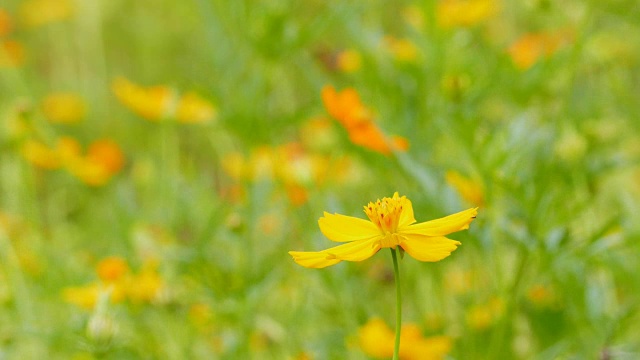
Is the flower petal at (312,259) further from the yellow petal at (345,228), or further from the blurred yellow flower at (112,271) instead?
the blurred yellow flower at (112,271)

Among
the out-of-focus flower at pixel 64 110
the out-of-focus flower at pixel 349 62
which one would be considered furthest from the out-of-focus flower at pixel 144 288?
the out-of-focus flower at pixel 64 110

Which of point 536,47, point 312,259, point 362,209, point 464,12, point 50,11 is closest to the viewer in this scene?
point 312,259

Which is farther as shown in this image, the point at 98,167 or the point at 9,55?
the point at 9,55

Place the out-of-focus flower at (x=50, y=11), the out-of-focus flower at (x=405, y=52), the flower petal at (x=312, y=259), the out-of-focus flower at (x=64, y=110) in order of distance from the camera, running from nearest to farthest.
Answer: the flower petal at (x=312, y=259), the out-of-focus flower at (x=405, y=52), the out-of-focus flower at (x=64, y=110), the out-of-focus flower at (x=50, y=11)

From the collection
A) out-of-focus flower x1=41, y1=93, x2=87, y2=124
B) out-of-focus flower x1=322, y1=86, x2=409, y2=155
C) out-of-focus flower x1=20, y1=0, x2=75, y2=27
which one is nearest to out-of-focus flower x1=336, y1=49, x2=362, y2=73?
out-of-focus flower x1=322, y1=86, x2=409, y2=155

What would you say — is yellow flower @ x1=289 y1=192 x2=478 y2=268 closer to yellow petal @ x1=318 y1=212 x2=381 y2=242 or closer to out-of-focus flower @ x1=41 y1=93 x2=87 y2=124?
yellow petal @ x1=318 y1=212 x2=381 y2=242

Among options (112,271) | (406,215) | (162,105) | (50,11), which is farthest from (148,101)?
(50,11)

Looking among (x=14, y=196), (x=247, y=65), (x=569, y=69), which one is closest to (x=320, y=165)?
(x=247, y=65)

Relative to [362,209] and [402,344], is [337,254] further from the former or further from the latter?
[362,209]
